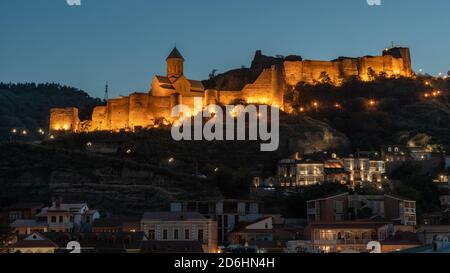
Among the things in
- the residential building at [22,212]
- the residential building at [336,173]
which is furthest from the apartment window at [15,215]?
the residential building at [336,173]

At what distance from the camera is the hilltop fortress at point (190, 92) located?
67312 millimetres

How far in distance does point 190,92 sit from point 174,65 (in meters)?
6.22

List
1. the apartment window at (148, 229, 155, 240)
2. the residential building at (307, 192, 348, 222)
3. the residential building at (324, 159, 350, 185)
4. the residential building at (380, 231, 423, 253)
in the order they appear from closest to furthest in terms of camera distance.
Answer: the residential building at (380, 231, 423, 253), the apartment window at (148, 229, 155, 240), the residential building at (307, 192, 348, 222), the residential building at (324, 159, 350, 185)

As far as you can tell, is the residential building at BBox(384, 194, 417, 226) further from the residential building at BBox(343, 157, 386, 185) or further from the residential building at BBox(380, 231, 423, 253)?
→ the residential building at BBox(343, 157, 386, 185)

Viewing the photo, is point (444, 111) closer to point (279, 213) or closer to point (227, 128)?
point (227, 128)

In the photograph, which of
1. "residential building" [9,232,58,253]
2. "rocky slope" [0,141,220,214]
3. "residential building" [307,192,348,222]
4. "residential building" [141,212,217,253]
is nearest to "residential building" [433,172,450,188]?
"residential building" [307,192,348,222]

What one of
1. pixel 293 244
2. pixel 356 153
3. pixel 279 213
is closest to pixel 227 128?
pixel 356 153

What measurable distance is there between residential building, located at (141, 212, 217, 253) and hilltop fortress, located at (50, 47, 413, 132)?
25.4 metres

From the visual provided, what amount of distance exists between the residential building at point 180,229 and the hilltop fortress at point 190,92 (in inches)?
1000

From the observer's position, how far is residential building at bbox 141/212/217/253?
40906mm

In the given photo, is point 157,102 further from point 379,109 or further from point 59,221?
point 59,221

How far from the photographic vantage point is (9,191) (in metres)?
52.8

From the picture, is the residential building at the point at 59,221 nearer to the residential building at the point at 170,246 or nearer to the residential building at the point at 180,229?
the residential building at the point at 180,229
